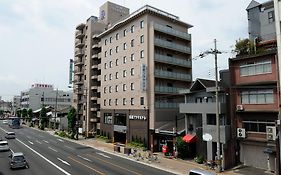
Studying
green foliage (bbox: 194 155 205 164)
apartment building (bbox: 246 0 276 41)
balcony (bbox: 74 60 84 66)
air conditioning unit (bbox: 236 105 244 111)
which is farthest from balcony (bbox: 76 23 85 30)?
air conditioning unit (bbox: 236 105 244 111)

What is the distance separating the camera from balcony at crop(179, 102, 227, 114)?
3319 centimetres

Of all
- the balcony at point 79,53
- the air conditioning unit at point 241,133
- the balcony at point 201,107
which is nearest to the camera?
the air conditioning unit at point 241,133

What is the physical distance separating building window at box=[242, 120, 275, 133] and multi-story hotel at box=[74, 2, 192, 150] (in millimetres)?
12343

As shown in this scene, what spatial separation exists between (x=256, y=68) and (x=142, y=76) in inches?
867

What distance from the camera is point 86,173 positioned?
91.4ft

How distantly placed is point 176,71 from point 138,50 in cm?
946

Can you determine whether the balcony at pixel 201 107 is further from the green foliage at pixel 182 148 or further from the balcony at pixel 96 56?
the balcony at pixel 96 56

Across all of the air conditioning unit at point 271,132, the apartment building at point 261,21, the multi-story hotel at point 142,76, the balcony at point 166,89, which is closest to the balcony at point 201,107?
the multi-story hotel at point 142,76

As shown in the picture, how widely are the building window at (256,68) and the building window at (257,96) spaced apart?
2237 millimetres

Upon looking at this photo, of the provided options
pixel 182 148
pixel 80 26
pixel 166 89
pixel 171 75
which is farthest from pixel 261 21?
pixel 80 26

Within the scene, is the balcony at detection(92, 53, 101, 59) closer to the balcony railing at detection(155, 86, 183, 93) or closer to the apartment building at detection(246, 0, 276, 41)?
the balcony railing at detection(155, 86, 183, 93)

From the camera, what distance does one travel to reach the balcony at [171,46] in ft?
160

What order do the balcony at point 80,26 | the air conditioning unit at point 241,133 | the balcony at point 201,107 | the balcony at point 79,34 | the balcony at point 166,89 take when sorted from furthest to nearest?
the balcony at point 79,34, the balcony at point 80,26, the balcony at point 166,89, the balcony at point 201,107, the air conditioning unit at point 241,133

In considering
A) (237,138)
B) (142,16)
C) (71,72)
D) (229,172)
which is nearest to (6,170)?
(229,172)
